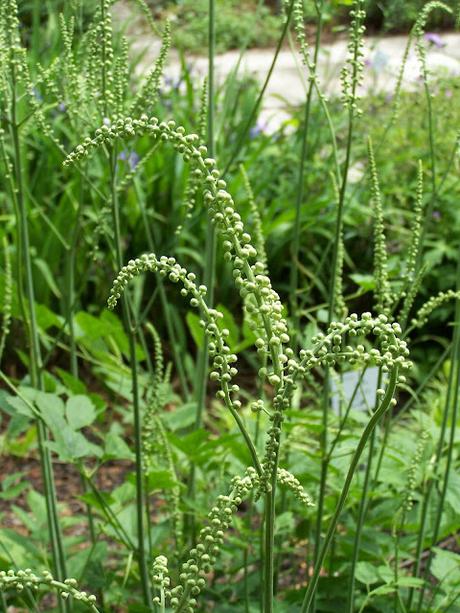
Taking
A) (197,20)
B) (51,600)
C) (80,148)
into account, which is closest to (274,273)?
(51,600)

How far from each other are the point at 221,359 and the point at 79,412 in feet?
3.21

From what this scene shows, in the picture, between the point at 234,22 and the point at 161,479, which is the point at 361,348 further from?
the point at 234,22

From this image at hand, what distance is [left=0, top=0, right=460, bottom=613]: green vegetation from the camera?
99 centimetres

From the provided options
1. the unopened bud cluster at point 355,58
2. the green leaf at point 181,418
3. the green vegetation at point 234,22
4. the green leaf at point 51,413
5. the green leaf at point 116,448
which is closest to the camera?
the unopened bud cluster at point 355,58

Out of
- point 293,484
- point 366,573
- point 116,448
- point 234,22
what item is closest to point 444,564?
point 366,573

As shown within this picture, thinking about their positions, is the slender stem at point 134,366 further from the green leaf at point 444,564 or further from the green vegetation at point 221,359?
the green leaf at point 444,564

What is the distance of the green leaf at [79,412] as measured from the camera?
71.3 inches

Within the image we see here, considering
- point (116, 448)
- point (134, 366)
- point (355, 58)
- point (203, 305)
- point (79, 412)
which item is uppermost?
point (355, 58)

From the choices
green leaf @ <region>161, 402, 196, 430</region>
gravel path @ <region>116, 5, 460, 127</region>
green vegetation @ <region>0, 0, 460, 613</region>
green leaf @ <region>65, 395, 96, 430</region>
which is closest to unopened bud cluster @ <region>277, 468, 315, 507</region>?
green vegetation @ <region>0, 0, 460, 613</region>

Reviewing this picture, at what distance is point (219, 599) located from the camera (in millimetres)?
2176

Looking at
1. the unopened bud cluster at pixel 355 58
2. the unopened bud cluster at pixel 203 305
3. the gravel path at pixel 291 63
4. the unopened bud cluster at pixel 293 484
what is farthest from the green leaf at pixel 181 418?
the gravel path at pixel 291 63

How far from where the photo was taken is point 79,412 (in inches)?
72.4

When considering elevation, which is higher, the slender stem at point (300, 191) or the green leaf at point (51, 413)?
the slender stem at point (300, 191)

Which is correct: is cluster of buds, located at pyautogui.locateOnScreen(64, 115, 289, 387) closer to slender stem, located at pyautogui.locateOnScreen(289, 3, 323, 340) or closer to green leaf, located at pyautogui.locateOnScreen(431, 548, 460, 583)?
slender stem, located at pyautogui.locateOnScreen(289, 3, 323, 340)
